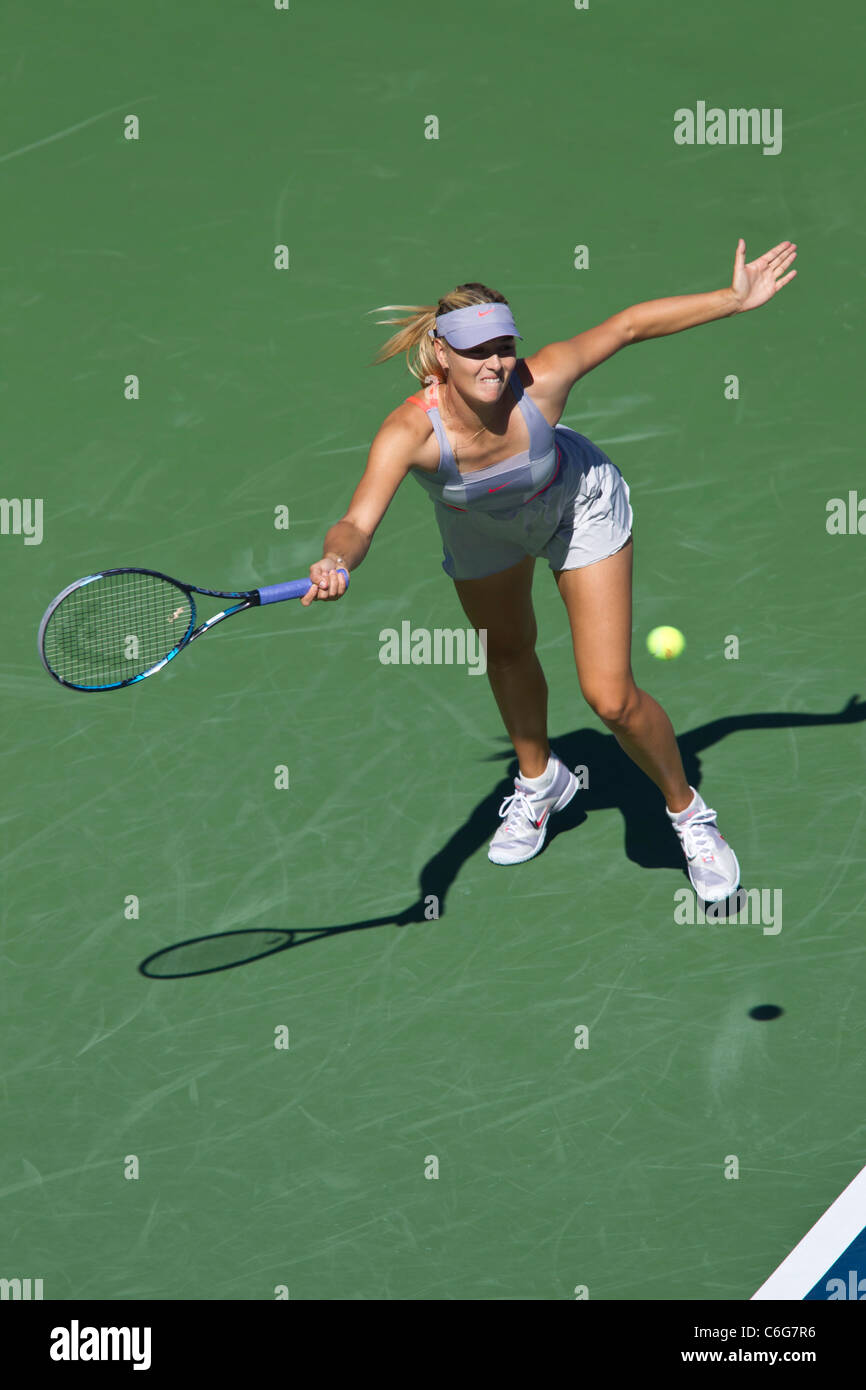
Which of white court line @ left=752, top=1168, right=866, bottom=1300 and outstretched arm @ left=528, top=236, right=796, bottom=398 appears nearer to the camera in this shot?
white court line @ left=752, top=1168, right=866, bottom=1300

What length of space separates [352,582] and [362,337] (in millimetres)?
1613

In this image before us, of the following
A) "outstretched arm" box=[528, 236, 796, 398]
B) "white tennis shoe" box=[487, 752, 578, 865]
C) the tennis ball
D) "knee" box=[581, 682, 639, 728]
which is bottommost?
"white tennis shoe" box=[487, 752, 578, 865]

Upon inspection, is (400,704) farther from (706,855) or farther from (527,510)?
(527,510)

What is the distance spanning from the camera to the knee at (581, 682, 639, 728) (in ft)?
21.0

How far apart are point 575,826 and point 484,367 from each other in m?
2.08

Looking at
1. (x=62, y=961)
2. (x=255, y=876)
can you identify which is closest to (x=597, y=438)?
(x=255, y=876)

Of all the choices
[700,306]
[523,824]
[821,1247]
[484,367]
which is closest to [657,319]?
[700,306]

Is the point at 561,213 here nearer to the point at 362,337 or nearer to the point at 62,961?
the point at 362,337

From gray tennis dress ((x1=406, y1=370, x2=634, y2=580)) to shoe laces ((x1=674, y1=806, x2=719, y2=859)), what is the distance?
1.07 metres

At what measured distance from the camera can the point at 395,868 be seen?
7.14 metres

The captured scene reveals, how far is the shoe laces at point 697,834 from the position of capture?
22.5 ft

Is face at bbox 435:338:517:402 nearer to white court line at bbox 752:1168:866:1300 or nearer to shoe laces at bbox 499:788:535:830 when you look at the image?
shoe laces at bbox 499:788:535:830

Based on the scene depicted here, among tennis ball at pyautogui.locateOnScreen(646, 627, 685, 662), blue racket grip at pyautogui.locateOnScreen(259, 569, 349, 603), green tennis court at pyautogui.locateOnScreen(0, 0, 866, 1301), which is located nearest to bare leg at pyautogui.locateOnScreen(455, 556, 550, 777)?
green tennis court at pyautogui.locateOnScreen(0, 0, 866, 1301)

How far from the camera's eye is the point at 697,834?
6883 millimetres
